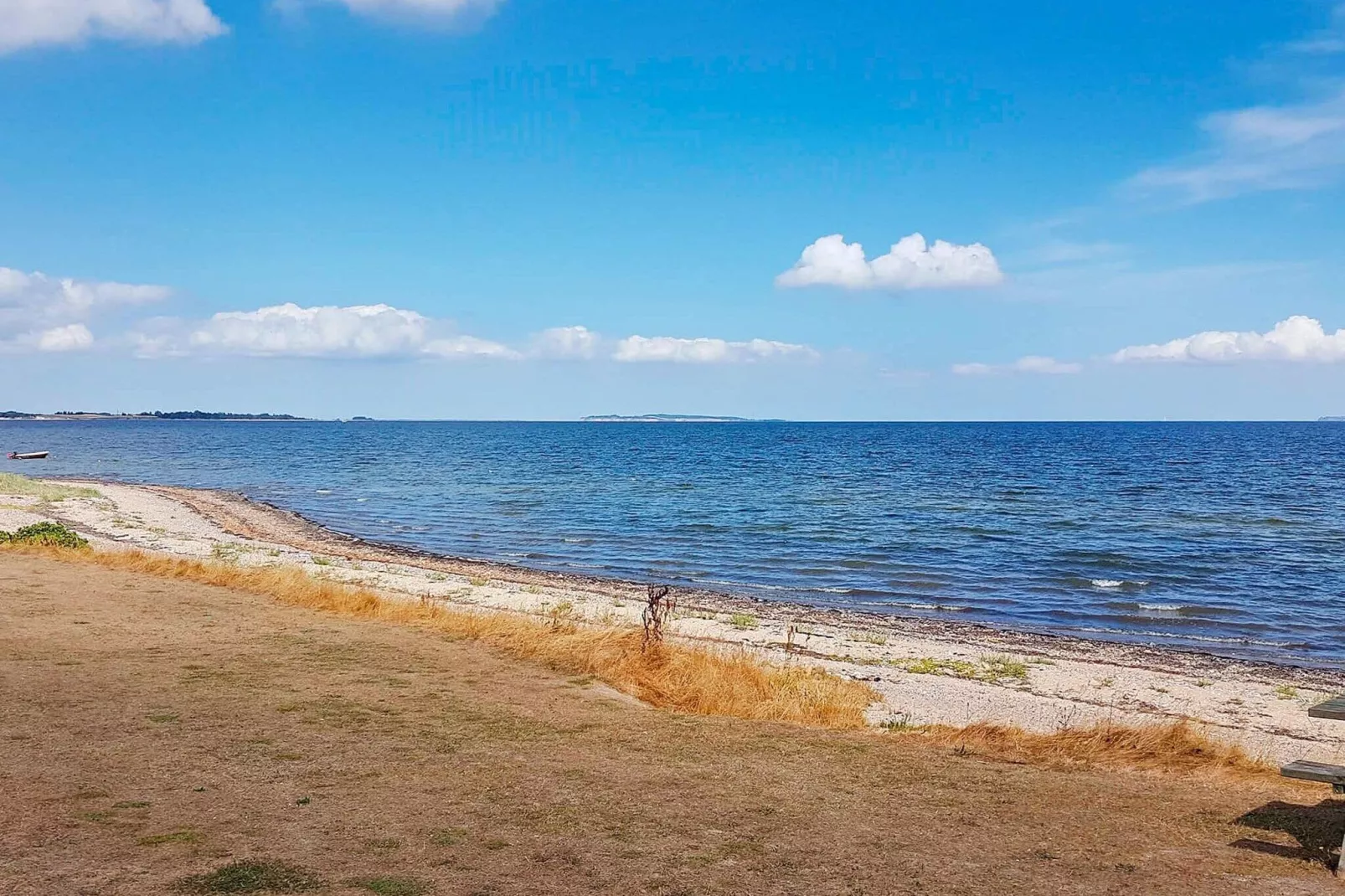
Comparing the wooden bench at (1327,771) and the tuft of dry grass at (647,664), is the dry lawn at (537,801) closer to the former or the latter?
the wooden bench at (1327,771)

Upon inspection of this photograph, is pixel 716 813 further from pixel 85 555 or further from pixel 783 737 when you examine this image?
pixel 85 555

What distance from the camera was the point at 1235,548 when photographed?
39156 millimetres

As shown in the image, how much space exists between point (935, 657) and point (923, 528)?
84.6ft

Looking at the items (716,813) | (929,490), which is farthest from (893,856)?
(929,490)

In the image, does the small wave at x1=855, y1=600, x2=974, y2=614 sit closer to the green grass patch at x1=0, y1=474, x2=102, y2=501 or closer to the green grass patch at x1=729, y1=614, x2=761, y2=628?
the green grass patch at x1=729, y1=614, x2=761, y2=628

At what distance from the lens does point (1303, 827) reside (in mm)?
→ 8156

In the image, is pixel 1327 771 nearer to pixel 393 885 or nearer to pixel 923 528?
A: pixel 393 885

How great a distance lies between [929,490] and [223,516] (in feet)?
139

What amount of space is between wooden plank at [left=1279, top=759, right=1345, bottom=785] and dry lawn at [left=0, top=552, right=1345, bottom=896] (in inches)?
27.2

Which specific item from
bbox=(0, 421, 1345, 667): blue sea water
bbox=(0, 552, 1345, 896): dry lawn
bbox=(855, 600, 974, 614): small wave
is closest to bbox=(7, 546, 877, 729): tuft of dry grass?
bbox=(0, 552, 1345, 896): dry lawn

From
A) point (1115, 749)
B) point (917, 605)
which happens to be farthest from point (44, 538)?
point (1115, 749)

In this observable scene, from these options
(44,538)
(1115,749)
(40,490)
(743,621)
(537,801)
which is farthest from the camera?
(40,490)

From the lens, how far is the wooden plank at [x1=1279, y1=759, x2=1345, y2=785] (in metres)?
6.99

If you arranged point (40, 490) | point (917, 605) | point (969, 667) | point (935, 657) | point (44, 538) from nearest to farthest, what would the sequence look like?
point (969, 667), point (935, 657), point (44, 538), point (917, 605), point (40, 490)
